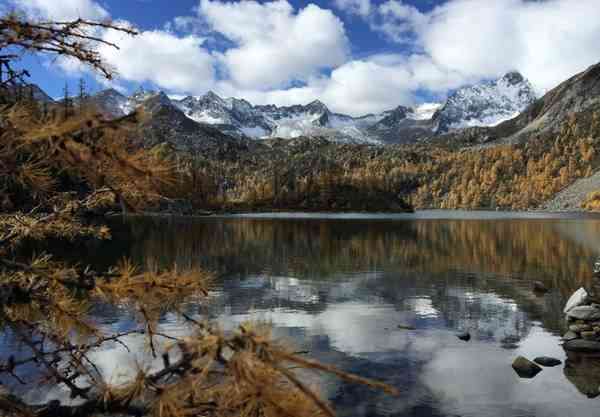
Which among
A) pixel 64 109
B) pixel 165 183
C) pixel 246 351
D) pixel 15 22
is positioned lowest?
pixel 246 351

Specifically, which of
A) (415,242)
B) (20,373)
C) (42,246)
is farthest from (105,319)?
(415,242)

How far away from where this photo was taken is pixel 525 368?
23156mm

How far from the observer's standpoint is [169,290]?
Answer: 21.3 ft

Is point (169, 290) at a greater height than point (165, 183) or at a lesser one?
lesser

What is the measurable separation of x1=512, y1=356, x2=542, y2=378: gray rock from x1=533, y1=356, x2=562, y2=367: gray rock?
91 centimetres

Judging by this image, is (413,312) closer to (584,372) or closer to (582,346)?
(582,346)

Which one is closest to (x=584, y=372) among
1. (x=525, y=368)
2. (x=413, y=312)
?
(x=525, y=368)

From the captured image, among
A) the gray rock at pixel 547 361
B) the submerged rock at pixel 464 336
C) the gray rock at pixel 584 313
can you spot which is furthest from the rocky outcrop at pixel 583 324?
the submerged rock at pixel 464 336

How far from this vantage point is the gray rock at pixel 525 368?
75.0ft

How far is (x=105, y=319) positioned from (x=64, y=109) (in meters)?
30.7

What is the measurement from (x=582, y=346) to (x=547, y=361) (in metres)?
3.51

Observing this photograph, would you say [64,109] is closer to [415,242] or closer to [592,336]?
[592,336]

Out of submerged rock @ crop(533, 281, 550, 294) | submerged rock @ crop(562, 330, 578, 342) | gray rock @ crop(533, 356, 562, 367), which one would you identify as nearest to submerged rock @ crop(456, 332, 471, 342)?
gray rock @ crop(533, 356, 562, 367)

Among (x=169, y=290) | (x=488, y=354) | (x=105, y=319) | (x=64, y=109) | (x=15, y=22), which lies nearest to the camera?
(x=64, y=109)
